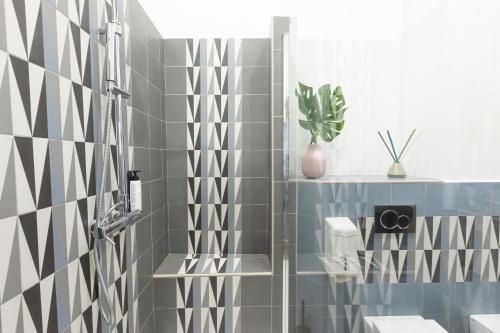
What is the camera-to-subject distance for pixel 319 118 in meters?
0.87

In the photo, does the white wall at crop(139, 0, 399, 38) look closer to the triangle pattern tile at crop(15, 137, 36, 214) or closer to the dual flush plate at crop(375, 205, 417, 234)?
the triangle pattern tile at crop(15, 137, 36, 214)

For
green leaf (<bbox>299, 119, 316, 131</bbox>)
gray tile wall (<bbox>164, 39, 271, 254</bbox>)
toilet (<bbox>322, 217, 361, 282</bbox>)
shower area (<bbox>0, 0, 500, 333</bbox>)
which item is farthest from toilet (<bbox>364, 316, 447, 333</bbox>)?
gray tile wall (<bbox>164, 39, 271, 254</bbox>)

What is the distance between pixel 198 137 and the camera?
1.85 meters

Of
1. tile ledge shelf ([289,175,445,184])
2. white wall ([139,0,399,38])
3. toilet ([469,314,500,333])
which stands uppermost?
white wall ([139,0,399,38])

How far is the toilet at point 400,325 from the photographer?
0.53 metres

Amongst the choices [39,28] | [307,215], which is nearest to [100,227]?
[39,28]

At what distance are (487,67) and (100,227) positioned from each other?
1.11m

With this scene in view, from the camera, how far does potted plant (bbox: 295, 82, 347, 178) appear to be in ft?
2.45

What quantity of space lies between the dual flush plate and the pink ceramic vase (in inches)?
11.5

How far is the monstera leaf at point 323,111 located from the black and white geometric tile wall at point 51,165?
2.64ft

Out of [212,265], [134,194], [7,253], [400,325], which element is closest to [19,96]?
[7,253]

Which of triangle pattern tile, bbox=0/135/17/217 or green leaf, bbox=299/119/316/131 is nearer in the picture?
triangle pattern tile, bbox=0/135/17/217

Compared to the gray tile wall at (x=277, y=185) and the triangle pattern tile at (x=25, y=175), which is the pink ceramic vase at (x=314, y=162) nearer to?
the gray tile wall at (x=277, y=185)

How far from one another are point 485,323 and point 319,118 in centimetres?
64
